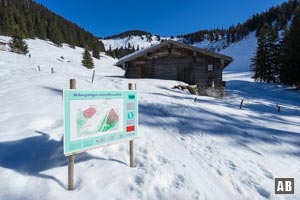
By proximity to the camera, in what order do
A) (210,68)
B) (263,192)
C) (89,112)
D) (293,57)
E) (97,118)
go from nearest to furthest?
(89,112), (97,118), (263,192), (210,68), (293,57)

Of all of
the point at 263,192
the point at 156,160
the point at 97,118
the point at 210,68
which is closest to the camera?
the point at 97,118

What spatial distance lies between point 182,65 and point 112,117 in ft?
57.1

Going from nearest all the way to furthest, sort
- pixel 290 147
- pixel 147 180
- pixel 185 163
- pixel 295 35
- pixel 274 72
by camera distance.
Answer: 1. pixel 147 180
2. pixel 185 163
3. pixel 290 147
4. pixel 295 35
5. pixel 274 72

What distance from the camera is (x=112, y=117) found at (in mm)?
3988

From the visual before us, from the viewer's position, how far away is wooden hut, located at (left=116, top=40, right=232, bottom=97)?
19.5 m

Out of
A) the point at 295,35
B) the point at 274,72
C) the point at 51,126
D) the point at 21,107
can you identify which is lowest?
the point at 51,126

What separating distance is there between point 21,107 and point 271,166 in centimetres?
839

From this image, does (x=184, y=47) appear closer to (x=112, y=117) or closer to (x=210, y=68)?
(x=210, y=68)

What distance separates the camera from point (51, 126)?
594 centimetres

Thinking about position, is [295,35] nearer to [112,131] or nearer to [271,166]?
[271,166]

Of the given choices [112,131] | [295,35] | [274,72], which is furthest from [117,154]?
[274,72]

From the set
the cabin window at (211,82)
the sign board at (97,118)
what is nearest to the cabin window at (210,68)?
the cabin window at (211,82)

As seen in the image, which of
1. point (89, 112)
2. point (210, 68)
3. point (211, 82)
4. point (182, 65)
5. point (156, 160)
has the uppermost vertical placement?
point (182, 65)

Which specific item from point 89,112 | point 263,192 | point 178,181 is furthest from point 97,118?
point 263,192
